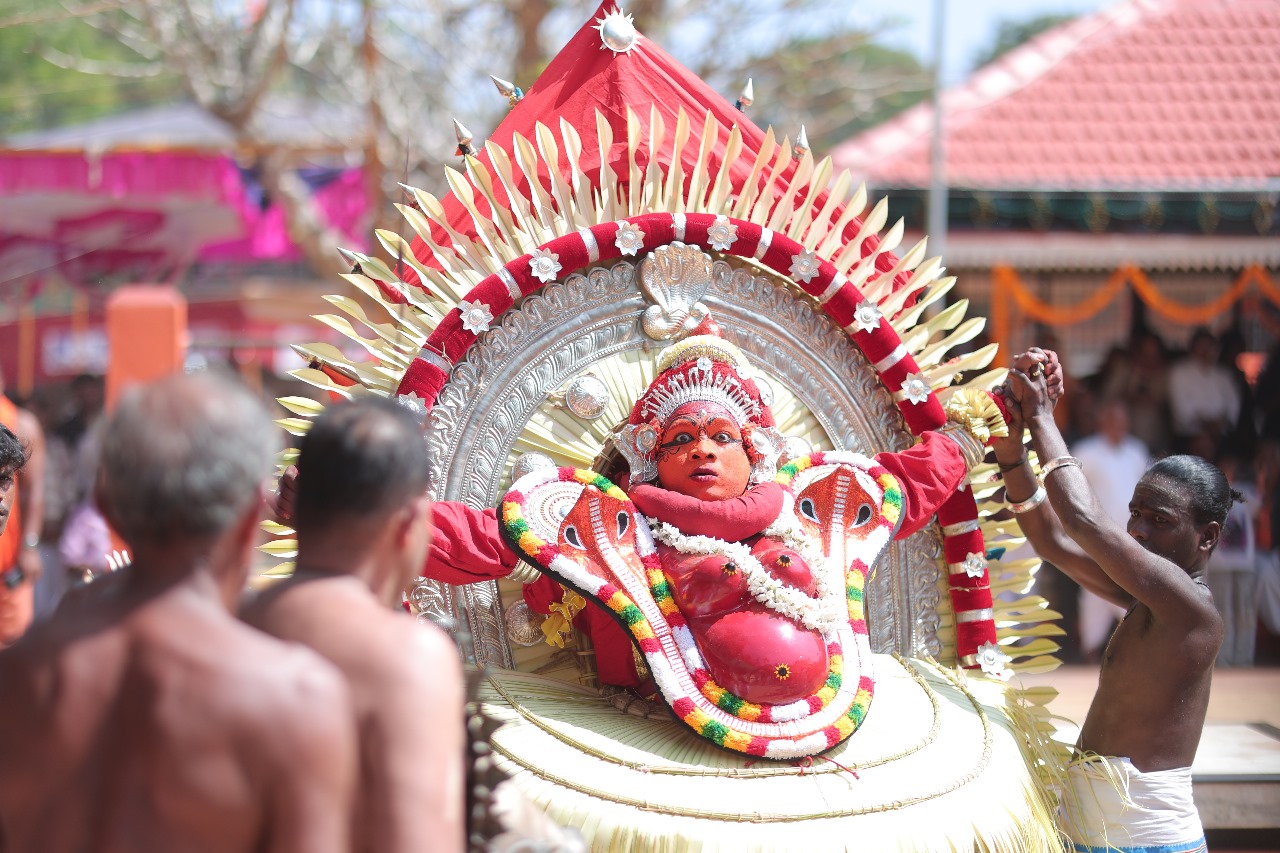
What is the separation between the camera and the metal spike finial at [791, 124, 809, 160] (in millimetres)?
3905

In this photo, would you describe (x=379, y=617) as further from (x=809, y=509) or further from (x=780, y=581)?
(x=809, y=509)

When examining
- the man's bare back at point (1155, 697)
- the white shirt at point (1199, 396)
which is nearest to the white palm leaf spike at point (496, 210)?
the man's bare back at point (1155, 697)

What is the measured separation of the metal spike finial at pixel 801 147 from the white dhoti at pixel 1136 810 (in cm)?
197

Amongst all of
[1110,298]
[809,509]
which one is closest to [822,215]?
[809,509]

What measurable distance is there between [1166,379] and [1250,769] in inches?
189

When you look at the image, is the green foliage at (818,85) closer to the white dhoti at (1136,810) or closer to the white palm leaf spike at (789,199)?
the white palm leaf spike at (789,199)

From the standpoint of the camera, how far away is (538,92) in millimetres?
3988

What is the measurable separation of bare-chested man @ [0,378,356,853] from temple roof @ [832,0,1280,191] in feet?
26.3

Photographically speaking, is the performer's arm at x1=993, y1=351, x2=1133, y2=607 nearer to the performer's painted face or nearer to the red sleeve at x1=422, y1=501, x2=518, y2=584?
the performer's painted face

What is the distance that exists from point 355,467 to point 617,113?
2292 millimetres

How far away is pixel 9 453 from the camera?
11.3 feet

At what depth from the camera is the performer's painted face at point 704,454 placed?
3.25 metres

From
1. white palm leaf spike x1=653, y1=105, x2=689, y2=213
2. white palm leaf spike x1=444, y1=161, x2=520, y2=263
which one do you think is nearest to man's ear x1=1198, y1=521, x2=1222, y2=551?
white palm leaf spike x1=653, y1=105, x2=689, y2=213

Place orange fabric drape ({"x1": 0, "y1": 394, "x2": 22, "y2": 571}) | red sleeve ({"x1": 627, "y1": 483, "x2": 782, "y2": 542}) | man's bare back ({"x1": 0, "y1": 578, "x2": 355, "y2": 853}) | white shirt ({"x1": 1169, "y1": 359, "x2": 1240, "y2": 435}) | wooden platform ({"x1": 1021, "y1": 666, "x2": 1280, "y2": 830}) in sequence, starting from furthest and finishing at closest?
white shirt ({"x1": 1169, "y1": 359, "x2": 1240, "y2": 435}), orange fabric drape ({"x1": 0, "y1": 394, "x2": 22, "y2": 571}), wooden platform ({"x1": 1021, "y1": 666, "x2": 1280, "y2": 830}), red sleeve ({"x1": 627, "y1": 483, "x2": 782, "y2": 542}), man's bare back ({"x1": 0, "y1": 578, "x2": 355, "y2": 853})
